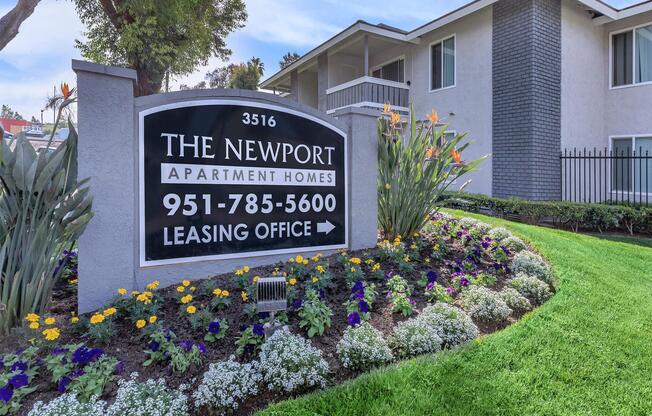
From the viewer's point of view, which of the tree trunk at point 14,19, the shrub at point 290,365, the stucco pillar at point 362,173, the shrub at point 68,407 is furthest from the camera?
the tree trunk at point 14,19

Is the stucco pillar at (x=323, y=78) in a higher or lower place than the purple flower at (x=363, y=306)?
higher

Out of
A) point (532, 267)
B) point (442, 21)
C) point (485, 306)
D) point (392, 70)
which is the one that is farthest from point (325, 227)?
point (392, 70)

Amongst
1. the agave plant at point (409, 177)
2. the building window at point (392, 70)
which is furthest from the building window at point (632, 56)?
the agave plant at point (409, 177)

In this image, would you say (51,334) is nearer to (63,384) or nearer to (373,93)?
(63,384)

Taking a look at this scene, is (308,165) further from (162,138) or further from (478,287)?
(478,287)

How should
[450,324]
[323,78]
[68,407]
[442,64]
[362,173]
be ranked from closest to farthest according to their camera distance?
1. [68,407]
2. [450,324]
3. [362,173]
4. [442,64]
5. [323,78]

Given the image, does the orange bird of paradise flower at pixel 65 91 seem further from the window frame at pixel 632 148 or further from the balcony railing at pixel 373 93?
the window frame at pixel 632 148

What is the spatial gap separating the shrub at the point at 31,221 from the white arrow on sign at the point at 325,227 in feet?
7.03

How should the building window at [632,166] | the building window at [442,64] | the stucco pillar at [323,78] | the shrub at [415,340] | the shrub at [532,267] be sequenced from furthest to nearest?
the stucco pillar at [323,78] < the building window at [442,64] < the building window at [632,166] < the shrub at [532,267] < the shrub at [415,340]

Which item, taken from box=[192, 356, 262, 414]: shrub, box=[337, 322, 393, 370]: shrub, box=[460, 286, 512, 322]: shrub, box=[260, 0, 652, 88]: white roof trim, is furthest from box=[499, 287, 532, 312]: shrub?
box=[260, 0, 652, 88]: white roof trim

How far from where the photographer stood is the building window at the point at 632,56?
458 inches

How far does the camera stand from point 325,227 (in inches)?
169

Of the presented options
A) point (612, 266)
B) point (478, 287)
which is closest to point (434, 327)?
point (478, 287)

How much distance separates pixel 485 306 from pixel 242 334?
1931 mm
